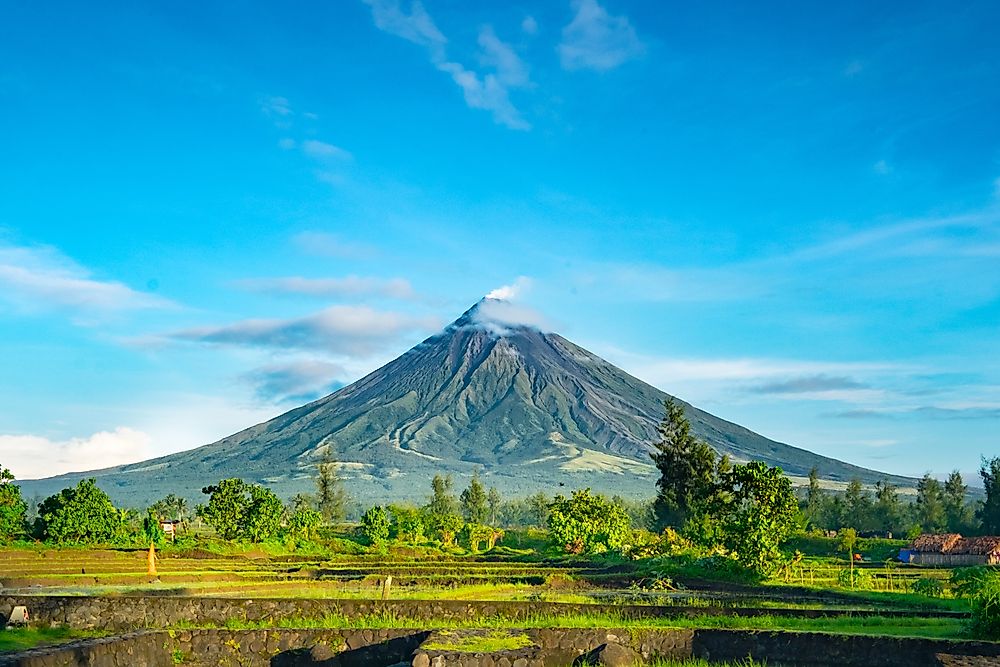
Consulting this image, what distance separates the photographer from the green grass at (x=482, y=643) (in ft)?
44.9

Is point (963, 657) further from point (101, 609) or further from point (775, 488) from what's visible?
point (775, 488)

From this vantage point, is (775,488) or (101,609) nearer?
(101,609)

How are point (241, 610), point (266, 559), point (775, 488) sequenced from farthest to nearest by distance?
1. point (266, 559)
2. point (775, 488)
3. point (241, 610)

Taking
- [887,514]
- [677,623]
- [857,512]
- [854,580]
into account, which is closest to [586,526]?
[854,580]

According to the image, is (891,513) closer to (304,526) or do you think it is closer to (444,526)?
(444,526)

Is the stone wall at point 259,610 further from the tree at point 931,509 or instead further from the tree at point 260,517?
the tree at point 931,509

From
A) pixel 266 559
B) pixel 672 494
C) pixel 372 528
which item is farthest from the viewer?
pixel 672 494

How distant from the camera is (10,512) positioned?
166 feet

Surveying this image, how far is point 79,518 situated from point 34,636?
35.8 metres

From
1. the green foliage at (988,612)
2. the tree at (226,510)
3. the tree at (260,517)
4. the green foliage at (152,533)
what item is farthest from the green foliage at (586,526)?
the green foliage at (988,612)

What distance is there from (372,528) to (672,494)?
67.6ft

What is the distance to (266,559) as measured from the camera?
50.1 m

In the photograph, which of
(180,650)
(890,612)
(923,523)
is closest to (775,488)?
(890,612)

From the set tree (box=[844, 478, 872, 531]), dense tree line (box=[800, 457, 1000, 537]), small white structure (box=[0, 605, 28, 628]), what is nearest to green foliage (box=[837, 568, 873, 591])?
small white structure (box=[0, 605, 28, 628])
